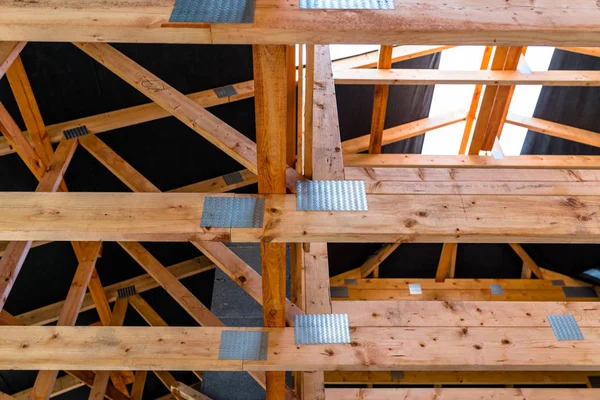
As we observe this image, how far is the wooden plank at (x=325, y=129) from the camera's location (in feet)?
8.68

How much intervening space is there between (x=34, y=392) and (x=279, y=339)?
208 cm

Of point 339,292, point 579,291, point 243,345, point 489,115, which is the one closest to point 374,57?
point 489,115

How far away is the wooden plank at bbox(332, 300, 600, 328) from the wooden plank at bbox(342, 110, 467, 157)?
10.2 ft

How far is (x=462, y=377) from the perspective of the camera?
7590mm

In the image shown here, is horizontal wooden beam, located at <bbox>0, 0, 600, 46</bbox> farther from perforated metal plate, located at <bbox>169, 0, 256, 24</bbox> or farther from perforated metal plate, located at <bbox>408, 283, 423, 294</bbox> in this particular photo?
perforated metal plate, located at <bbox>408, 283, 423, 294</bbox>

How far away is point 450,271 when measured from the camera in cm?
766

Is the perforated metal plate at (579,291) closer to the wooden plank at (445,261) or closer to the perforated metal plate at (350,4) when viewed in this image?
the wooden plank at (445,261)

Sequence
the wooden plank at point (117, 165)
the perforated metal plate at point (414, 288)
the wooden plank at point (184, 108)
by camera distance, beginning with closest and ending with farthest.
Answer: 1. the wooden plank at point (184, 108)
2. the wooden plank at point (117, 165)
3. the perforated metal plate at point (414, 288)

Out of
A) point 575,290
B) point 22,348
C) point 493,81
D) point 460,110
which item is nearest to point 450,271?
point 575,290

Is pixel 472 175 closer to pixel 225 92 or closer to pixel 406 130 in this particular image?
pixel 225 92

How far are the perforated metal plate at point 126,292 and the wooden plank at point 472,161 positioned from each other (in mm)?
2800

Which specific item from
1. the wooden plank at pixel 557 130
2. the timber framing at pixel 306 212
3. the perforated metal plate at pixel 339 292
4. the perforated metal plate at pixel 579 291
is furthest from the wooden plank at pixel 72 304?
the perforated metal plate at pixel 579 291

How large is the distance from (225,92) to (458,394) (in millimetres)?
3056

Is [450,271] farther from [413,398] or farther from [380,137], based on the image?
[413,398]
